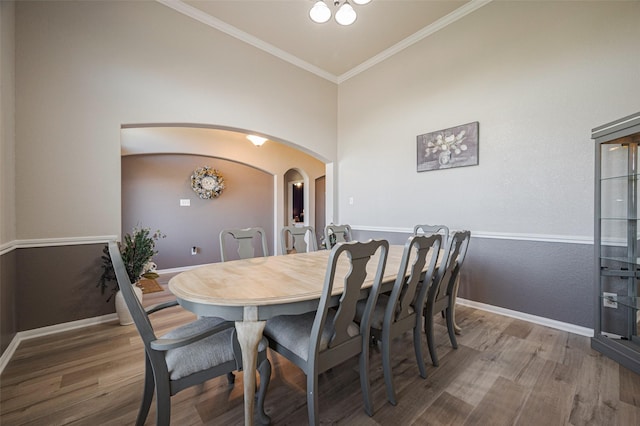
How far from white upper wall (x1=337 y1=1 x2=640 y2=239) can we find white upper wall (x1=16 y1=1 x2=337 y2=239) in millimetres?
2395

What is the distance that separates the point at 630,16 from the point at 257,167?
530 centimetres

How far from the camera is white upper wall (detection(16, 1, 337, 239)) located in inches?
89.1

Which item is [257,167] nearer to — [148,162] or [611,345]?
[148,162]

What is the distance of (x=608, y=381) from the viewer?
1680 millimetres

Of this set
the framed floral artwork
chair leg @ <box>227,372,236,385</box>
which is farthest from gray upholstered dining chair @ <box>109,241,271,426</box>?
the framed floral artwork

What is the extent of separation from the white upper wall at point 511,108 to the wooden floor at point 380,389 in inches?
48.7

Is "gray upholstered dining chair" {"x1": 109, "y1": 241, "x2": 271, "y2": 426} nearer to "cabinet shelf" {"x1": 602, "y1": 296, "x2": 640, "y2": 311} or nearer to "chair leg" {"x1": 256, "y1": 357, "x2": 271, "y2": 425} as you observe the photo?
"chair leg" {"x1": 256, "y1": 357, "x2": 271, "y2": 425}

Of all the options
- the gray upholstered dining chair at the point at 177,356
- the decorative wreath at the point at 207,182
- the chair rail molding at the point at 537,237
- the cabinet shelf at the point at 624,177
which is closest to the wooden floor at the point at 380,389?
the gray upholstered dining chair at the point at 177,356

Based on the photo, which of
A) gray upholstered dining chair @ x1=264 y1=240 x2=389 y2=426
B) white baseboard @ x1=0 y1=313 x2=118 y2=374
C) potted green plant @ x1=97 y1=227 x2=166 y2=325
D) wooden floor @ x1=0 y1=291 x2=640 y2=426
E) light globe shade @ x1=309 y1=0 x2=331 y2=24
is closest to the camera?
gray upholstered dining chair @ x1=264 y1=240 x2=389 y2=426

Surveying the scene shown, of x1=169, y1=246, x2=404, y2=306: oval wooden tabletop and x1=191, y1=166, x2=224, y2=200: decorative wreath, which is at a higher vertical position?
x1=191, y1=166, x2=224, y2=200: decorative wreath

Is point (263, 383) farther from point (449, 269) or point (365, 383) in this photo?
point (449, 269)

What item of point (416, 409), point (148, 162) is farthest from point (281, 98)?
point (416, 409)

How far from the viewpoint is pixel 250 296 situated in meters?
1.16

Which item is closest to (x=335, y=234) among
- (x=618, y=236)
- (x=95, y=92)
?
(x=618, y=236)
